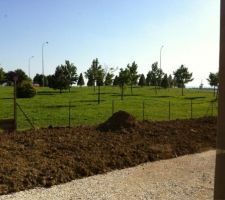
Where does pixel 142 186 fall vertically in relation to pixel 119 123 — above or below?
below

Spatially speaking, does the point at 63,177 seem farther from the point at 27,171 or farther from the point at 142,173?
the point at 142,173

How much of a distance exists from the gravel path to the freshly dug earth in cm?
49

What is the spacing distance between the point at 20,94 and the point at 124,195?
3911 centimetres

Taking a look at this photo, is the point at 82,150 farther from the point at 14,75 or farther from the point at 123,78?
the point at 123,78

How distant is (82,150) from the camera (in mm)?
13008

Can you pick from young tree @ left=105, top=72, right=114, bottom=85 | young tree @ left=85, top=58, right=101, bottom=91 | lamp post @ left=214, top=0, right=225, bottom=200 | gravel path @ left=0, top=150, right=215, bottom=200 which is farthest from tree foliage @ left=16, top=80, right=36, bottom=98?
lamp post @ left=214, top=0, right=225, bottom=200

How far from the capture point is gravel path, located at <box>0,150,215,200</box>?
8.79 m

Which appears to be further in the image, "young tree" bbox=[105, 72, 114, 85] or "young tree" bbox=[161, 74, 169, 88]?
"young tree" bbox=[161, 74, 169, 88]

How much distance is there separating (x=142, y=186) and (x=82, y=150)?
375 centimetres

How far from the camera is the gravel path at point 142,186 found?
879 cm

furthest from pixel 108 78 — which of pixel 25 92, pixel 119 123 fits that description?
pixel 119 123

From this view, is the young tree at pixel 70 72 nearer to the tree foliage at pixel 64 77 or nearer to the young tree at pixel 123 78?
the tree foliage at pixel 64 77

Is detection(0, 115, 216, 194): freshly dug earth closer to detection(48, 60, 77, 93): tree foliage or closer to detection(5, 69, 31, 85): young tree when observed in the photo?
detection(5, 69, 31, 85): young tree

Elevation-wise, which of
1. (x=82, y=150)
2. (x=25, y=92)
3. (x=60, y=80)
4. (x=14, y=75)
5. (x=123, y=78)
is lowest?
(x=82, y=150)
